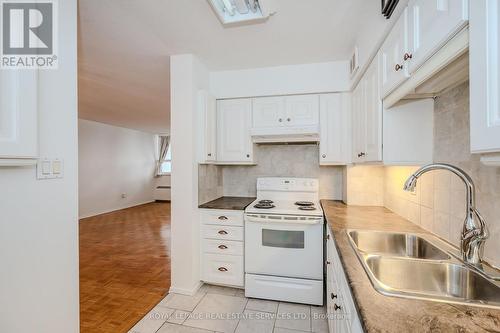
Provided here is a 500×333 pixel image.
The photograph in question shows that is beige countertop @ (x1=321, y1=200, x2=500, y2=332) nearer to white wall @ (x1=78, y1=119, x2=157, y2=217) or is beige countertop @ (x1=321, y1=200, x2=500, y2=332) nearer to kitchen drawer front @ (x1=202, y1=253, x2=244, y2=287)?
kitchen drawer front @ (x1=202, y1=253, x2=244, y2=287)

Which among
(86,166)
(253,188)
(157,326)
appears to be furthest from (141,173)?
(157,326)

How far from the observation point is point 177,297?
226cm

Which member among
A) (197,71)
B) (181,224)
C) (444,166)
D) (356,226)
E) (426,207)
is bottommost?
(181,224)

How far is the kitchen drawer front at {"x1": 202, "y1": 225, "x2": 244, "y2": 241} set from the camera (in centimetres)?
236

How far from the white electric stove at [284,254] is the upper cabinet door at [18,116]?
5.59 feet

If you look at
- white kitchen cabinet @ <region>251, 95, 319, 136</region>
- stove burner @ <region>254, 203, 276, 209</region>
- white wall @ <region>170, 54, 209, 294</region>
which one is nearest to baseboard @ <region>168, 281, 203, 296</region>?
white wall @ <region>170, 54, 209, 294</region>

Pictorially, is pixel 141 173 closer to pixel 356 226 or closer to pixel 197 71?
pixel 197 71

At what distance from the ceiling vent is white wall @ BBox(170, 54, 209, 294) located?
2.49 feet

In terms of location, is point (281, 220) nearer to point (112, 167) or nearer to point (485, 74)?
point (485, 74)

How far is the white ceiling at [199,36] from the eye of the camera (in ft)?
5.35

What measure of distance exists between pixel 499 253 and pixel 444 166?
0.41 m

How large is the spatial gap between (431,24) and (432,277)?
1092mm

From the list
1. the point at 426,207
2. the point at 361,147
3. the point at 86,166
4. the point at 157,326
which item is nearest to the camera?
the point at 426,207

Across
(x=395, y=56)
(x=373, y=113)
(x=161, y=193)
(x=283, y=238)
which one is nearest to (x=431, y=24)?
(x=395, y=56)
